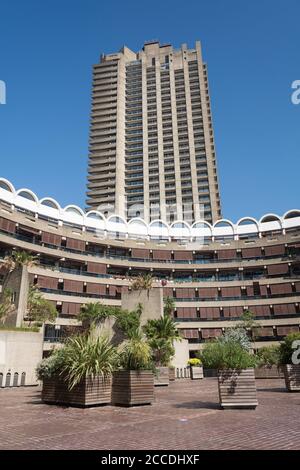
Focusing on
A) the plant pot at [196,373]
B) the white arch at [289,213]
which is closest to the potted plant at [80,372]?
the plant pot at [196,373]

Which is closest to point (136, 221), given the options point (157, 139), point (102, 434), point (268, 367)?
point (268, 367)

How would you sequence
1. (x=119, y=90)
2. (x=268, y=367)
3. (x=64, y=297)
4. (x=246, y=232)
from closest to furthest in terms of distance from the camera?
1. (x=268, y=367)
2. (x=64, y=297)
3. (x=246, y=232)
4. (x=119, y=90)

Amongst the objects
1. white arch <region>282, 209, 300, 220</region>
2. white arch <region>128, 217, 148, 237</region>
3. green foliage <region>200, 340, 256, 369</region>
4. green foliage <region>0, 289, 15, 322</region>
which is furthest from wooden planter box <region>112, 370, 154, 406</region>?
white arch <region>282, 209, 300, 220</region>

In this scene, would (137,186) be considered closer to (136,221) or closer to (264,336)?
(136,221)

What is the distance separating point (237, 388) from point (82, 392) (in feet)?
14.7

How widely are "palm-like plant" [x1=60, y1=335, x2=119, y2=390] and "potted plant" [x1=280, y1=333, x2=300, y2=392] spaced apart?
8555 millimetres

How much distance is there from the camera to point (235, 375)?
33.5ft

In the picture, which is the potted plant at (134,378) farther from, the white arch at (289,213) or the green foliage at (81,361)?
the white arch at (289,213)

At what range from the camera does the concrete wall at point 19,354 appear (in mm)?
24531

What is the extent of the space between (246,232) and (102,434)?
54873 millimetres

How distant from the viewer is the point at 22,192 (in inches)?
1980

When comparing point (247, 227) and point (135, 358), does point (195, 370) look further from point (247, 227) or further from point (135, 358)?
point (247, 227)

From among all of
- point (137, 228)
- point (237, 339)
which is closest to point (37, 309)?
point (237, 339)

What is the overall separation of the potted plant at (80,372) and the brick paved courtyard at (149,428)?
20.6 inches
